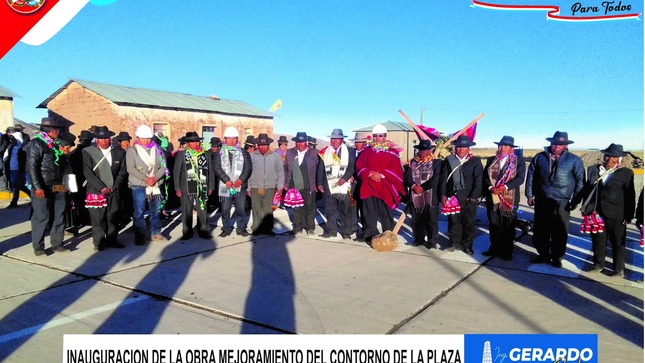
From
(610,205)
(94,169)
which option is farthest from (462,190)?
(94,169)

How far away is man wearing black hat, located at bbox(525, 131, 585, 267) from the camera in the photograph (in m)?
5.58

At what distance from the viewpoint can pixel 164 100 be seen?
23.7m

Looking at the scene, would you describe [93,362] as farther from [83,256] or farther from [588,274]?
[588,274]

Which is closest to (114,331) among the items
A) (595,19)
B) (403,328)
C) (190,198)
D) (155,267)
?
(155,267)

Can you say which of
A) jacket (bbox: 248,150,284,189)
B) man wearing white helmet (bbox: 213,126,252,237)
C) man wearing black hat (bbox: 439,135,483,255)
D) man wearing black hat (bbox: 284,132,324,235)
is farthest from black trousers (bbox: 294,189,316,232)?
man wearing black hat (bbox: 439,135,483,255)

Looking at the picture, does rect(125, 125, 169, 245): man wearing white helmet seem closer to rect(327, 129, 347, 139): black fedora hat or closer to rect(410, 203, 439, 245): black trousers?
rect(327, 129, 347, 139): black fedora hat

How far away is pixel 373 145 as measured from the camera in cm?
703

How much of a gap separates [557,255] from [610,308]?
1.56 meters

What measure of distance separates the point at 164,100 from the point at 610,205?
22789 millimetres

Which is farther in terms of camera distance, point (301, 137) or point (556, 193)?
point (301, 137)

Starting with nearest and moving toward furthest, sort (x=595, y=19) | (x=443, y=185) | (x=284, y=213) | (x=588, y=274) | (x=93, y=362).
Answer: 1. (x=93, y=362)
2. (x=595, y=19)
3. (x=588, y=274)
4. (x=443, y=185)
5. (x=284, y=213)

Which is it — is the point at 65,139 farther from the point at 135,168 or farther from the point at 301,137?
the point at 301,137

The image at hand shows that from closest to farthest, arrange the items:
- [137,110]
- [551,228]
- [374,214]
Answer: [551,228] → [374,214] → [137,110]

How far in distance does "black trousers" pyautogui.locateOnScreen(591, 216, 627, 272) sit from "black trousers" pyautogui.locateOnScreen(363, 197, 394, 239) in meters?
2.91
